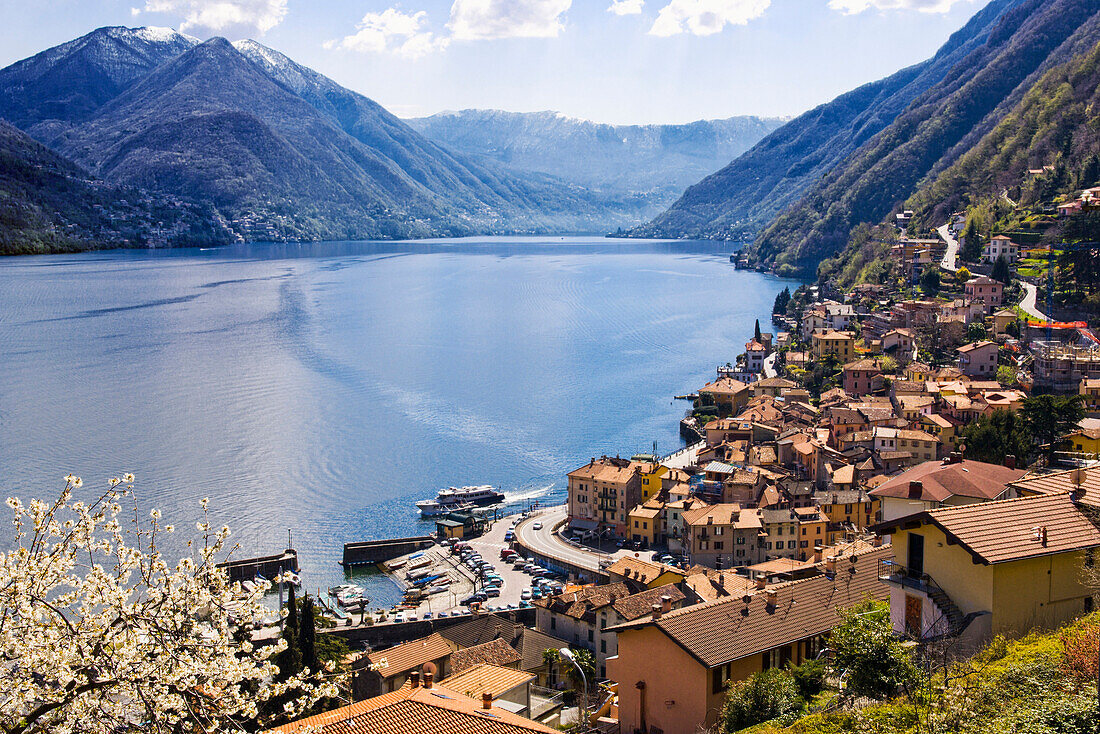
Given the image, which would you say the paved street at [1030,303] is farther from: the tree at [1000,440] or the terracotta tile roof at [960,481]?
the terracotta tile roof at [960,481]

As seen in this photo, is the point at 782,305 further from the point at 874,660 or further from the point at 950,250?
the point at 874,660

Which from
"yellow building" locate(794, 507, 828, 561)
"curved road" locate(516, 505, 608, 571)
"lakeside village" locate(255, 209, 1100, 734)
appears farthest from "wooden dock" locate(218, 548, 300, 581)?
"yellow building" locate(794, 507, 828, 561)

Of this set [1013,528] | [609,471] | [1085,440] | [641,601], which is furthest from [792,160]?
[1013,528]

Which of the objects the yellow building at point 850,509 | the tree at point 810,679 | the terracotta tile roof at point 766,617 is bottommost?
the yellow building at point 850,509

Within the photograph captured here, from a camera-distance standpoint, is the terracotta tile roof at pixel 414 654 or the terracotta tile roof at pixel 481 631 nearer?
the terracotta tile roof at pixel 414 654

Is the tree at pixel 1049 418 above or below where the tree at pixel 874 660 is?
below

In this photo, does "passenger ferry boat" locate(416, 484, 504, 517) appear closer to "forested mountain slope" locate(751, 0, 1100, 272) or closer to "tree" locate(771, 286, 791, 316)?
"tree" locate(771, 286, 791, 316)

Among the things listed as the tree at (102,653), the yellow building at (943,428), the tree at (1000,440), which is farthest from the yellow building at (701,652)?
the yellow building at (943,428)
